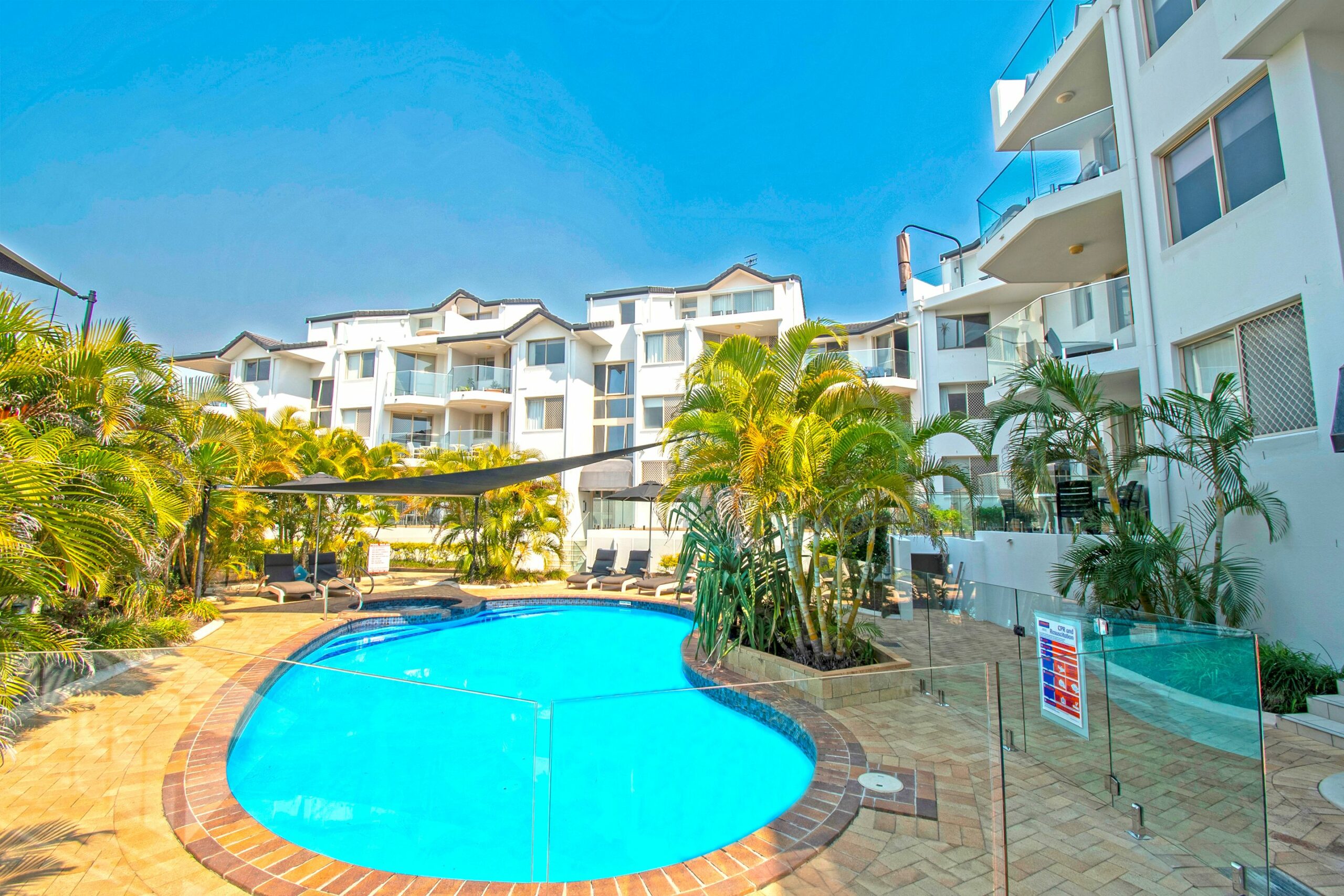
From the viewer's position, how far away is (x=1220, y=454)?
6.78m

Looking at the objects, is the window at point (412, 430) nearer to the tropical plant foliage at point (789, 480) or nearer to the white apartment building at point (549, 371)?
the white apartment building at point (549, 371)

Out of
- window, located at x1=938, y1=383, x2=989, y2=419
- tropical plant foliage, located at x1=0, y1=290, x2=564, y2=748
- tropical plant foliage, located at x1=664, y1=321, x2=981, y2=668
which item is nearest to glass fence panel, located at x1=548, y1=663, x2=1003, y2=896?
tropical plant foliage, located at x1=664, y1=321, x2=981, y2=668

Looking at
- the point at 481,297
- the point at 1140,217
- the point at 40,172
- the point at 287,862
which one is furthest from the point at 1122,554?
the point at 481,297

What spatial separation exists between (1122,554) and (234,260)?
31687mm

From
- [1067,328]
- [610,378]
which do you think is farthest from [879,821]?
[610,378]

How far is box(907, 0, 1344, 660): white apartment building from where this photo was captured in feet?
21.3

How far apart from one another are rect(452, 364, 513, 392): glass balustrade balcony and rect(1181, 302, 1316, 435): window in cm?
2356

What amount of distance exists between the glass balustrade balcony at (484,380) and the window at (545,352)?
1.16 meters

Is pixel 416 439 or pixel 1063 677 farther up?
pixel 416 439

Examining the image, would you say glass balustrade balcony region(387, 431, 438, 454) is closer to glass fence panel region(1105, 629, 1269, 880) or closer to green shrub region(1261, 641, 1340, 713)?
green shrub region(1261, 641, 1340, 713)

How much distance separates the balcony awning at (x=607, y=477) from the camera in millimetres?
25141

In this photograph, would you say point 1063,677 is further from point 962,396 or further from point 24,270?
point 962,396

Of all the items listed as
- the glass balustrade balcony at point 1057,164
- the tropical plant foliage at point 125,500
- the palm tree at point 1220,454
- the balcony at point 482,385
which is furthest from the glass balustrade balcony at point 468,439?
the palm tree at point 1220,454

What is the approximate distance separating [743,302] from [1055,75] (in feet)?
50.1
